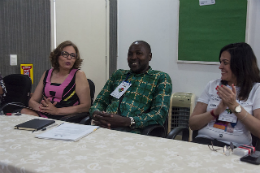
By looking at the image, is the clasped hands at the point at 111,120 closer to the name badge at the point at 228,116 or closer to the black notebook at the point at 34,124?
the black notebook at the point at 34,124

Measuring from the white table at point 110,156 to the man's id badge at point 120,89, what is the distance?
2.91ft

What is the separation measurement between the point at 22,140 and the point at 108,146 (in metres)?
0.49

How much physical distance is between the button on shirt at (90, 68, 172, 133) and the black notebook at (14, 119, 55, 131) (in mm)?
635

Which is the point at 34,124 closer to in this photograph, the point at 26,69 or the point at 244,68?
the point at 244,68

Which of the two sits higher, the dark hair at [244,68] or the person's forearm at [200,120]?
the dark hair at [244,68]

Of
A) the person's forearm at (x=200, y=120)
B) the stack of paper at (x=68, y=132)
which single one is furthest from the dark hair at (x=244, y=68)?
the stack of paper at (x=68, y=132)

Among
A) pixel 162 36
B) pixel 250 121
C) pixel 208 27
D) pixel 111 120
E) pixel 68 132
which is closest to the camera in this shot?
pixel 68 132

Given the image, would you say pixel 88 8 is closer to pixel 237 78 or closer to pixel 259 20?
pixel 259 20

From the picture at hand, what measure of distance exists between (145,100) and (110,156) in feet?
3.75

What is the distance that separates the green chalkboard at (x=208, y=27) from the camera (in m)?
3.20

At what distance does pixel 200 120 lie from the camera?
6.25 feet

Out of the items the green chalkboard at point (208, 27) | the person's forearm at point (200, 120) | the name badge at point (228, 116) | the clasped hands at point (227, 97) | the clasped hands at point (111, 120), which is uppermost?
the green chalkboard at point (208, 27)

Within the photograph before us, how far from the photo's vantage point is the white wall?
359 centimetres

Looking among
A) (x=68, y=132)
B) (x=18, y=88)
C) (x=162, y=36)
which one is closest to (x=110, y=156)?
(x=68, y=132)
